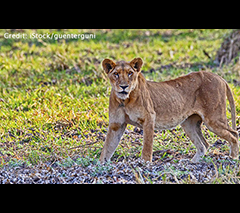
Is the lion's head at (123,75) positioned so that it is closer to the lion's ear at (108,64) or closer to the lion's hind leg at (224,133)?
the lion's ear at (108,64)

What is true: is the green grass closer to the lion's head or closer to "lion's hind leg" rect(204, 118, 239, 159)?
"lion's hind leg" rect(204, 118, 239, 159)

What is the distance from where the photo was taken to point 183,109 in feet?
19.1

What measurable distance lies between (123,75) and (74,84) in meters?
3.75

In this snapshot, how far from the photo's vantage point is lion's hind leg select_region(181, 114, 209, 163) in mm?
5973

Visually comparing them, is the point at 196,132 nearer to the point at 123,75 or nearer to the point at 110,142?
the point at 110,142

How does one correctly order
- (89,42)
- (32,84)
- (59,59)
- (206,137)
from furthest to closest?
(89,42) → (59,59) → (32,84) → (206,137)

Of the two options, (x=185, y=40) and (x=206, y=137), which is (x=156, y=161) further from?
(x=185, y=40)

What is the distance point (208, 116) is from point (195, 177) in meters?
0.98

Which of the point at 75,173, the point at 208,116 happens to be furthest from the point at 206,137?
the point at 75,173

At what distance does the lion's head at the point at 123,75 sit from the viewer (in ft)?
17.0

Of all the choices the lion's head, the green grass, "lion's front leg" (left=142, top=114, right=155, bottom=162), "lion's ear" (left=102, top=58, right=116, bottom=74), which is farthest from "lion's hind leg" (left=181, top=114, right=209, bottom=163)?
"lion's ear" (left=102, top=58, right=116, bottom=74)

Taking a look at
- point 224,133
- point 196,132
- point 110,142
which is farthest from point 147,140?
point 224,133

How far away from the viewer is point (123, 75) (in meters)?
5.23

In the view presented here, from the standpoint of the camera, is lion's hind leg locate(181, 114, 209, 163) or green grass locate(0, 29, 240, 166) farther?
green grass locate(0, 29, 240, 166)
